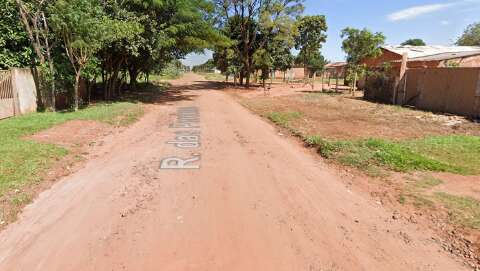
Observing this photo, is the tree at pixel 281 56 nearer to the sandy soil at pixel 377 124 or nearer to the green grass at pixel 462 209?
the sandy soil at pixel 377 124

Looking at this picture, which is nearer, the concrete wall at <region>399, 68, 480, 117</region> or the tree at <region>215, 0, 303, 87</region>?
the concrete wall at <region>399, 68, 480, 117</region>

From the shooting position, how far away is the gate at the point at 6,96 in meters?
10.6

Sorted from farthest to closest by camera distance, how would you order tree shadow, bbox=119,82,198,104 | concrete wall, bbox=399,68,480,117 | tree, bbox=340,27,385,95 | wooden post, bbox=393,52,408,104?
tree, bbox=340,27,385,95 → tree shadow, bbox=119,82,198,104 → wooden post, bbox=393,52,408,104 → concrete wall, bbox=399,68,480,117

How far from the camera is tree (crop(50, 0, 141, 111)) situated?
1155cm

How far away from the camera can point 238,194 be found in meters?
5.00

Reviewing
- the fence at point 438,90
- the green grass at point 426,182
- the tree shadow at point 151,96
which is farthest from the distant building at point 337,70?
the green grass at point 426,182

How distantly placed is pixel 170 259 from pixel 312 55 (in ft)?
180

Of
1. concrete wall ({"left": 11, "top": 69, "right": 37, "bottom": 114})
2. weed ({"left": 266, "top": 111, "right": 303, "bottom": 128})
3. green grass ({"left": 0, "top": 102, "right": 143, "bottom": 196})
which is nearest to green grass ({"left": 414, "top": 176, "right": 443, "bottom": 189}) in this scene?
weed ({"left": 266, "top": 111, "right": 303, "bottom": 128})

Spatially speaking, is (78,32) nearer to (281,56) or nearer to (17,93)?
(17,93)

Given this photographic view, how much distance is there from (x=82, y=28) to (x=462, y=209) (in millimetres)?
12356

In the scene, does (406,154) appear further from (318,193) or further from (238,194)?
(238,194)

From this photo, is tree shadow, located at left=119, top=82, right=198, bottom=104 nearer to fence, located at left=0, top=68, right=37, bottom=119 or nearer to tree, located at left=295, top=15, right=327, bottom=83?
fence, located at left=0, top=68, right=37, bottom=119


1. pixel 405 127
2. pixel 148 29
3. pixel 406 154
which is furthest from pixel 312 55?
pixel 406 154

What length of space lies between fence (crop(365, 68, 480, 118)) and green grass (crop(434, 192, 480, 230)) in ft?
32.0
